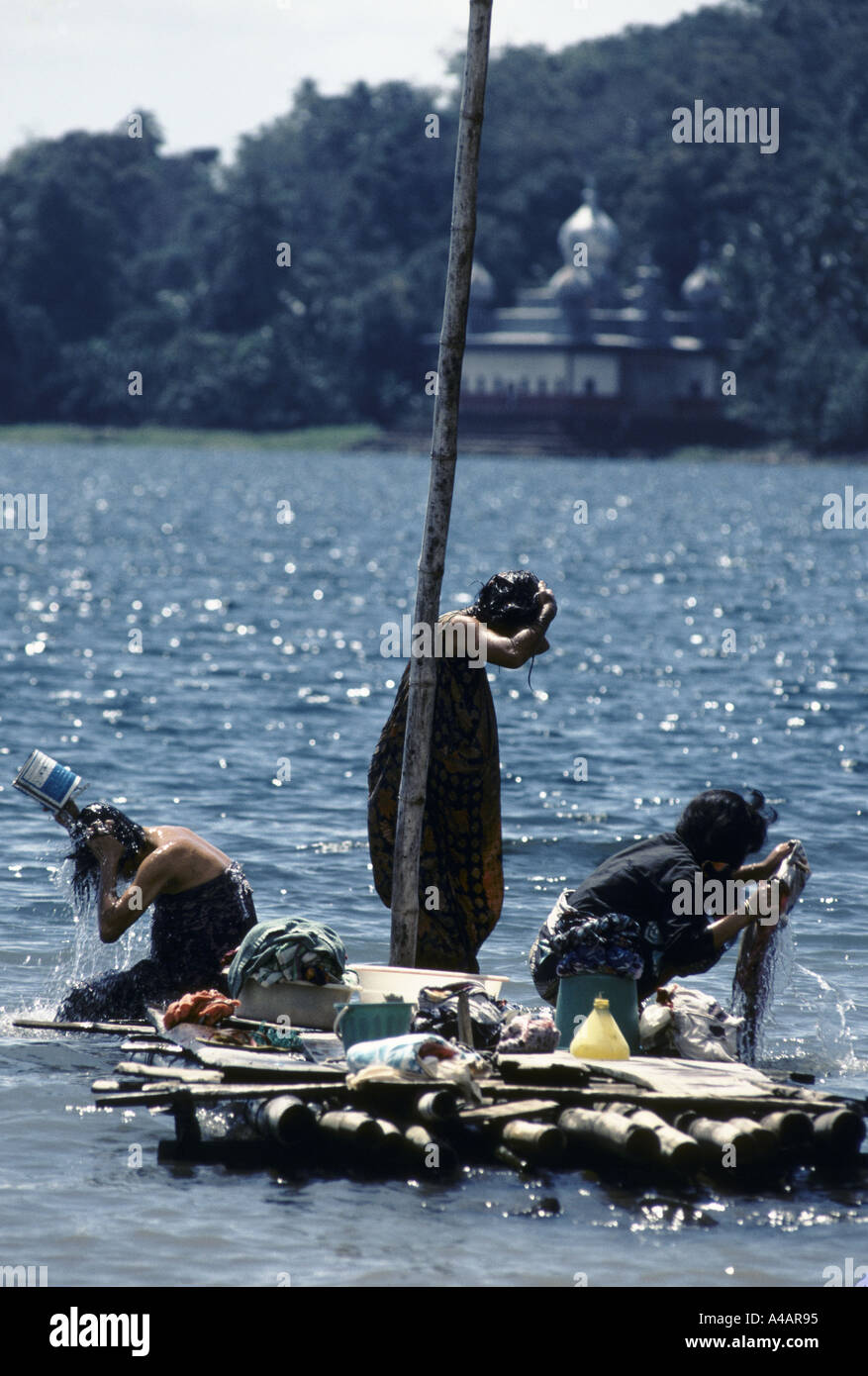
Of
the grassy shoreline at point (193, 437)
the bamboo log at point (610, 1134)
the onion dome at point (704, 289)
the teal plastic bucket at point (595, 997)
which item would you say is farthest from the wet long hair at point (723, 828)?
the onion dome at point (704, 289)

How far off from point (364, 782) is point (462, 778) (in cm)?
1117

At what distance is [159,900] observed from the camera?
1065 centimetres

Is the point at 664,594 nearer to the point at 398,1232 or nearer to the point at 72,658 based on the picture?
the point at 72,658

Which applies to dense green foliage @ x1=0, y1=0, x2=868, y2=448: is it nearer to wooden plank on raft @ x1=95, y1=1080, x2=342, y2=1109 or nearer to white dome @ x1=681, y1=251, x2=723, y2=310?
white dome @ x1=681, y1=251, x2=723, y2=310

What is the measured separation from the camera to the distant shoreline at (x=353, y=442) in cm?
12594

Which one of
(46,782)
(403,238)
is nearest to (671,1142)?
(46,782)

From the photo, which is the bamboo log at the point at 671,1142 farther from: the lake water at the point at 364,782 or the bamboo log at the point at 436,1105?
the bamboo log at the point at 436,1105

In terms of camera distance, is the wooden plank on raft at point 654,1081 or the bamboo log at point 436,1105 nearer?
the bamboo log at point 436,1105

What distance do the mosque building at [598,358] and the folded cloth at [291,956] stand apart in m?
116

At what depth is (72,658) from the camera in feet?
113

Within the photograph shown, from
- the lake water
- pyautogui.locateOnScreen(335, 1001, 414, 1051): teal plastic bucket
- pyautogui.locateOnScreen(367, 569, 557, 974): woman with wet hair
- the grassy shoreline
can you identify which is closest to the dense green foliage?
the grassy shoreline

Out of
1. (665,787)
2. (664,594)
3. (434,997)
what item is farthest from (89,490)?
(434,997)

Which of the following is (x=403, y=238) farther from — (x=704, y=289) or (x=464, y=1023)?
(x=464, y=1023)
